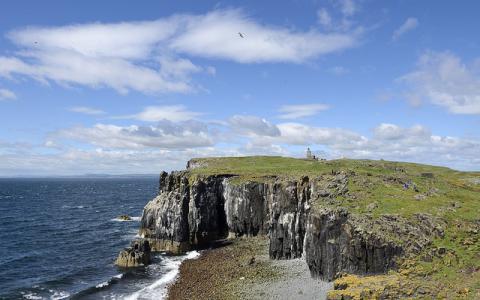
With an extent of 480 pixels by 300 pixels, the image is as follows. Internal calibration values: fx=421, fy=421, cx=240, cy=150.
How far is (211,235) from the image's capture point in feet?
289

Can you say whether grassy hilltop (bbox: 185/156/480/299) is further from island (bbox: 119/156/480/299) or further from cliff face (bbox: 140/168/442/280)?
cliff face (bbox: 140/168/442/280)

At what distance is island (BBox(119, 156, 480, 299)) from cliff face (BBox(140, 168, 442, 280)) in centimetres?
14

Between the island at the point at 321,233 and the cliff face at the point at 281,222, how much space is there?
138 millimetres

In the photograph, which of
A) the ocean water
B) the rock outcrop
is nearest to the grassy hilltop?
the ocean water

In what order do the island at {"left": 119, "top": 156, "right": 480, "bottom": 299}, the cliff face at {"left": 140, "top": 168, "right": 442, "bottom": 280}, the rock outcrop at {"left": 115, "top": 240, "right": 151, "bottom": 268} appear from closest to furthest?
the island at {"left": 119, "top": 156, "right": 480, "bottom": 299} → the cliff face at {"left": 140, "top": 168, "right": 442, "bottom": 280} → the rock outcrop at {"left": 115, "top": 240, "right": 151, "bottom": 268}

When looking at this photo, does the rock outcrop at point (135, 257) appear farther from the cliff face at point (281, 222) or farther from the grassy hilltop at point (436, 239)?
the grassy hilltop at point (436, 239)

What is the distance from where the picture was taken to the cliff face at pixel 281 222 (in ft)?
152

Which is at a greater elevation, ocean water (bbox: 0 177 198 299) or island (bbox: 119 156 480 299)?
island (bbox: 119 156 480 299)

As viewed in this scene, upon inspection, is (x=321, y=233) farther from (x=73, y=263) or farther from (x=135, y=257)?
(x=73, y=263)

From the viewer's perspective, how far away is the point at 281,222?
222 feet

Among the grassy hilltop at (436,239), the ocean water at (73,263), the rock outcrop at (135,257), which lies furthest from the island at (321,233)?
the ocean water at (73,263)

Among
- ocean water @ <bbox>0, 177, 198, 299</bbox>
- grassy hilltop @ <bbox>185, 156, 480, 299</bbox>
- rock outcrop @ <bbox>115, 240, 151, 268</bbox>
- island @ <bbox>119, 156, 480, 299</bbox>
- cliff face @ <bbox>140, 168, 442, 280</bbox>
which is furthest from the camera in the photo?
rock outcrop @ <bbox>115, 240, 151, 268</bbox>

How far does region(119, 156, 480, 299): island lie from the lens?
41250 mm

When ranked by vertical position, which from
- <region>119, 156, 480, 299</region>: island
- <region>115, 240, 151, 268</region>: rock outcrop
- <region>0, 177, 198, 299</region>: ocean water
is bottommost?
<region>0, 177, 198, 299</region>: ocean water
